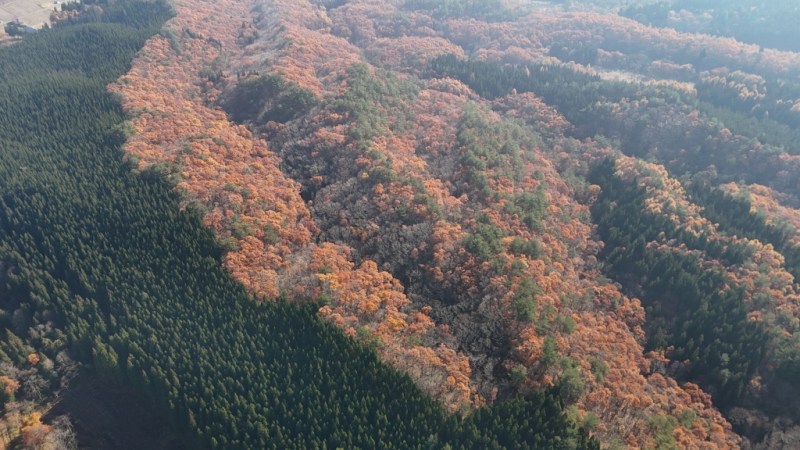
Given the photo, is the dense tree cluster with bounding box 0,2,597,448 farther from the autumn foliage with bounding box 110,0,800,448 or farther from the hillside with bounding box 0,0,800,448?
the autumn foliage with bounding box 110,0,800,448

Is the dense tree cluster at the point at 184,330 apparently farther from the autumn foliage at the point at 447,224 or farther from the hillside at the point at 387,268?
the autumn foliage at the point at 447,224

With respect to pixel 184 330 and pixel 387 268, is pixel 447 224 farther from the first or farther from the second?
pixel 184 330

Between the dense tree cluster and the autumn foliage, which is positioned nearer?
the dense tree cluster

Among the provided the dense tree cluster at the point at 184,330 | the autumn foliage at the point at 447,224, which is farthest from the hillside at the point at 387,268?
the autumn foliage at the point at 447,224

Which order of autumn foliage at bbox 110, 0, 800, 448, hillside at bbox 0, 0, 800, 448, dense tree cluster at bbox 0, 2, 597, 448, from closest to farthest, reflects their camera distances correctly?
dense tree cluster at bbox 0, 2, 597, 448
hillside at bbox 0, 0, 800, 448
autumn foliage at bbox 110, 0, 800, 448

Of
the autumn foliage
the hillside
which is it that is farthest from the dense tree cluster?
the autumn foliage

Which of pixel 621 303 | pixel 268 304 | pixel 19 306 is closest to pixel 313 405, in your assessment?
pixel 268 304

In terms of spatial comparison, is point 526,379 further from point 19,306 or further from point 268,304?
point 19,306

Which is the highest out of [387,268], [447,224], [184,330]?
[447,224]

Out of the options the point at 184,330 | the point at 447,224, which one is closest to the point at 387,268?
the point at 447,224
